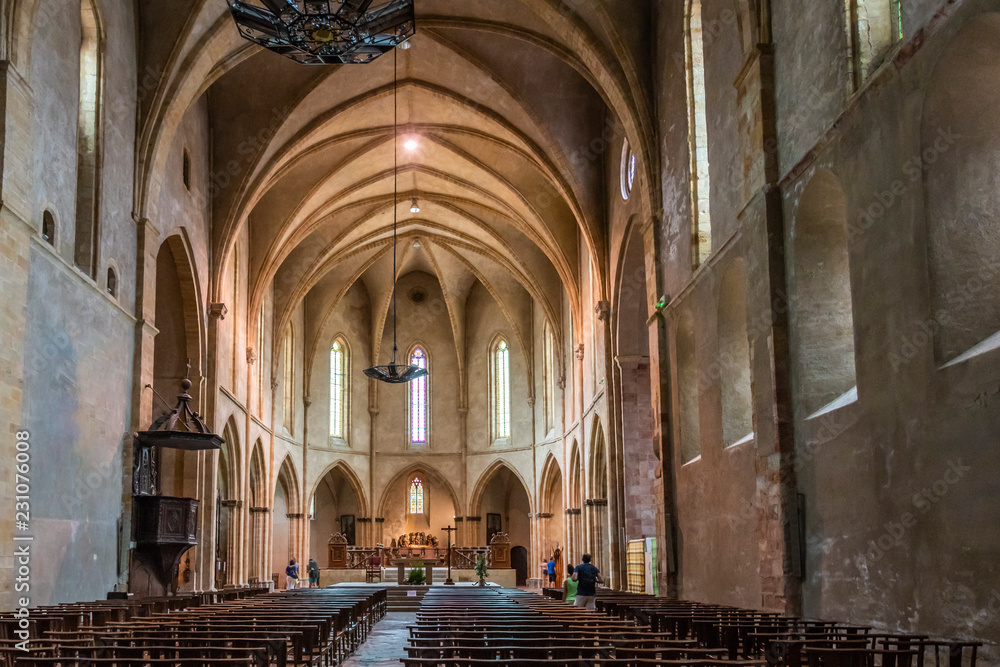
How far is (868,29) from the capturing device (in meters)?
10.1

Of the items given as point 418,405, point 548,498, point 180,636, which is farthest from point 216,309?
point 418,405

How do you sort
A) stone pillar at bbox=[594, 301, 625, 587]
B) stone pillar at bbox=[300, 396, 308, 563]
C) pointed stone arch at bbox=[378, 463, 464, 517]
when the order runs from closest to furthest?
stone pillar at bbox=[594, 301, 625, 587]
stone pillar at bbox=[300, 396, 308, 563]
pointed stone arch at bbox=[378, 463, 464, 517]

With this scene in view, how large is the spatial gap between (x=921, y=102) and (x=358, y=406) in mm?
34238

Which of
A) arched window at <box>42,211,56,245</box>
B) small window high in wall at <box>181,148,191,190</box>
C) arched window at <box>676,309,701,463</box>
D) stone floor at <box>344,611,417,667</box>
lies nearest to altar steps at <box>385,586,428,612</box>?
stone floor at <box>344,611,417,667</box>

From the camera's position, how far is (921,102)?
862 cm

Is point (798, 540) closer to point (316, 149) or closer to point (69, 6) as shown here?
point (69, 6)

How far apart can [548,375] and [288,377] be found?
31.9 feet

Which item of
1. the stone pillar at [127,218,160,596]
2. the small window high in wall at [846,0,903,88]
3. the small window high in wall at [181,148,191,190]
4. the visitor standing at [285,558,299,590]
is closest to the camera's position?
the small window high in wall at [846,0,903,88]

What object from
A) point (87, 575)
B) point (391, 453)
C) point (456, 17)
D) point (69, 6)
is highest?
point (456, 17)

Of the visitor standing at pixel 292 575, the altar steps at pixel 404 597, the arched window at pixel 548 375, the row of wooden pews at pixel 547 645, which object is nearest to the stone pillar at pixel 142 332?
the row of wooden pews at pixel 547 645

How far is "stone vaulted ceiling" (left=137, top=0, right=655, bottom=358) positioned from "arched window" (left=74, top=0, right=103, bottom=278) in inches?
78.9

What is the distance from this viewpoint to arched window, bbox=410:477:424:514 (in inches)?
1666

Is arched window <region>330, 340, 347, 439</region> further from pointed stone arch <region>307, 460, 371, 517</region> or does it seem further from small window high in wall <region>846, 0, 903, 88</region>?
small window high in wall <region>846, 0, 903, 88</region>

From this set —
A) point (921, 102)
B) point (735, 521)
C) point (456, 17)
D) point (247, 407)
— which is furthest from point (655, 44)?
point (247, 407)
